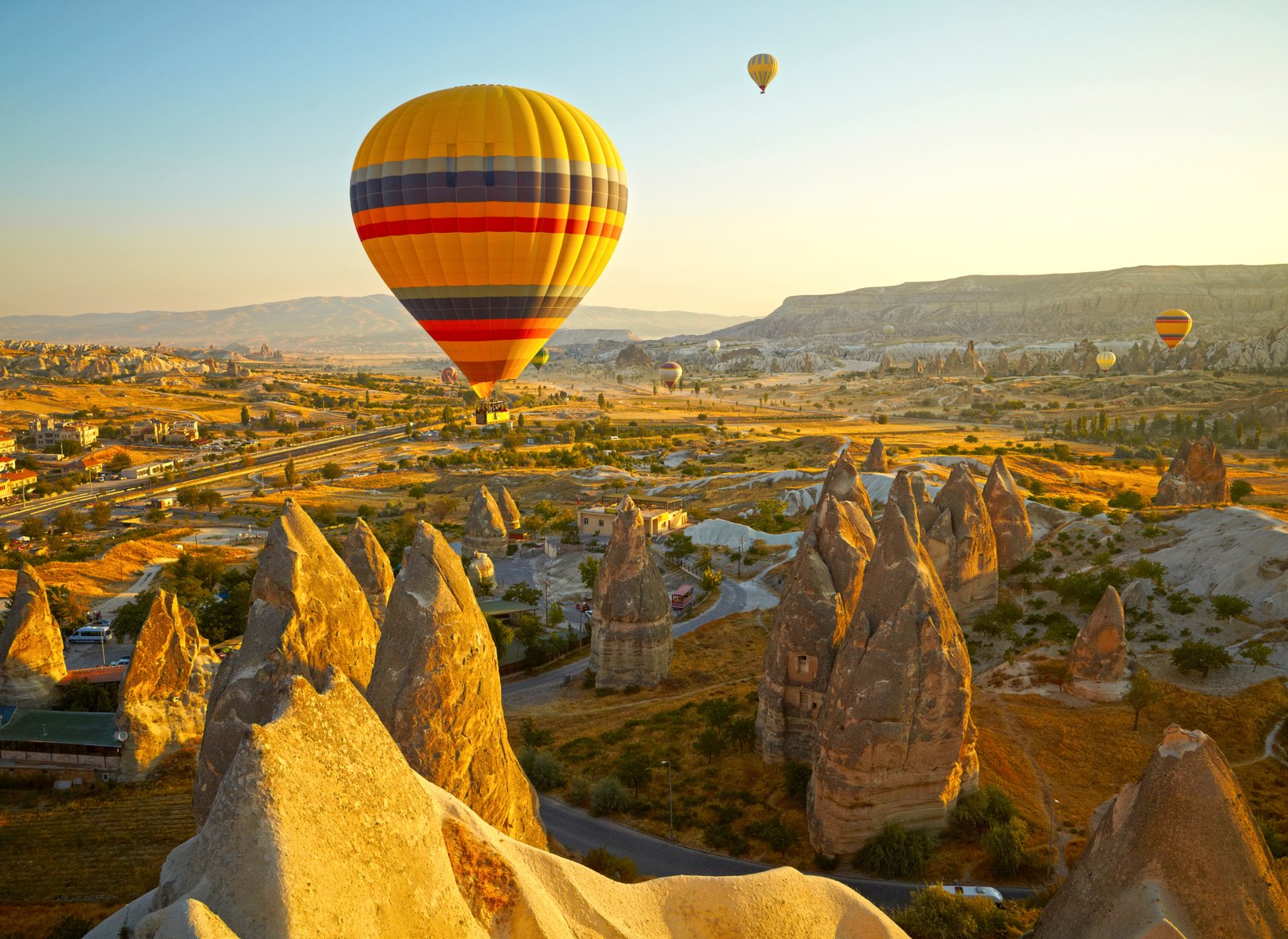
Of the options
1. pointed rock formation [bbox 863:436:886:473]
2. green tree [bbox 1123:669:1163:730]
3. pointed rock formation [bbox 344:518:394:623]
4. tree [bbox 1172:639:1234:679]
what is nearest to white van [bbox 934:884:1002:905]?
green tree [bbox 1123:669:1163:730]

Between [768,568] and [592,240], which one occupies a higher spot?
[592,240]

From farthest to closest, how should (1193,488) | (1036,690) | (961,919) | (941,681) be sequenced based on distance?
(1193,488)
(1036,690)
(941,681)
(961,919)

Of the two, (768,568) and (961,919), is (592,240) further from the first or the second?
(961,919)

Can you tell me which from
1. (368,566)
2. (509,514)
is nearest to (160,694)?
(368,566)

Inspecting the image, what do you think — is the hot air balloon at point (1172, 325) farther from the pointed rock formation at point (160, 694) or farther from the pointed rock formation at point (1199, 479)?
the pointed rock formation at point (160, 694)

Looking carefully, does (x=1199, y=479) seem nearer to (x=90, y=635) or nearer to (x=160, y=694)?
(x=160, y=694)

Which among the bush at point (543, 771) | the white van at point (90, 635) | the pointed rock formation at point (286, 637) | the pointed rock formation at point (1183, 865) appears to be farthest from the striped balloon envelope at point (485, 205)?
the pointed rock formation at point (1183, 865)

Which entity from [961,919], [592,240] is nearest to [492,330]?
[592,240]
